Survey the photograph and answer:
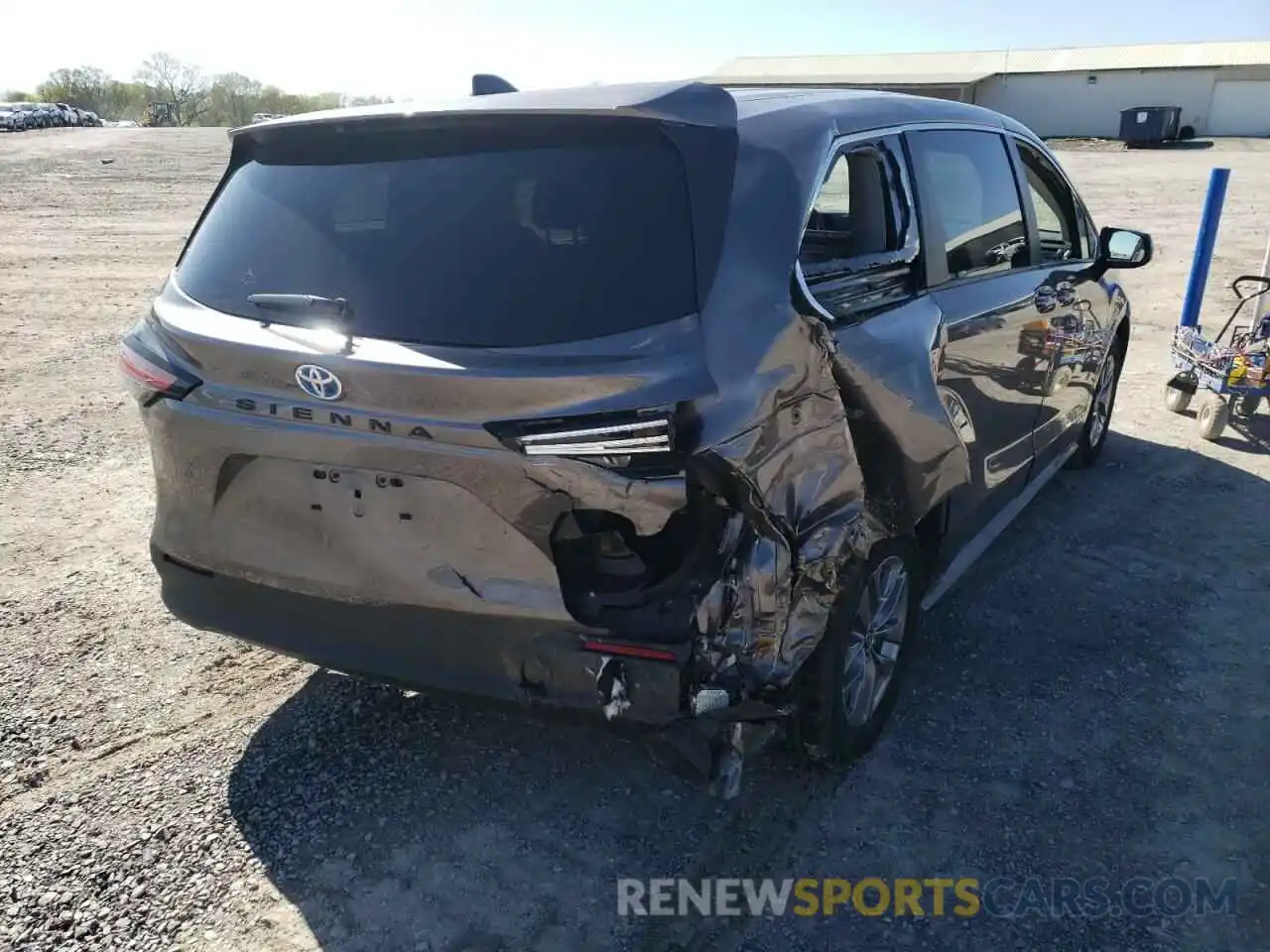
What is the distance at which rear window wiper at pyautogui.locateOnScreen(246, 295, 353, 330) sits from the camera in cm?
247

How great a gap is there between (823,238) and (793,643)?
3.88 ft

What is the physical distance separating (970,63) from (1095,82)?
28.6ft

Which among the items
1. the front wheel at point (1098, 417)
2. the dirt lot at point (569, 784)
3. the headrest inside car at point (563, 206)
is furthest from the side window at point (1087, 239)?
the headrest inside car at point (563, 206)

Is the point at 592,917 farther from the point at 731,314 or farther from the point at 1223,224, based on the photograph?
the point at 1223,224

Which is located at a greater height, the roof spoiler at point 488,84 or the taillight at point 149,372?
the roof spoiler at point 488,84

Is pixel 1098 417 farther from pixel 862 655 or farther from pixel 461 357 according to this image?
pixel 461 357

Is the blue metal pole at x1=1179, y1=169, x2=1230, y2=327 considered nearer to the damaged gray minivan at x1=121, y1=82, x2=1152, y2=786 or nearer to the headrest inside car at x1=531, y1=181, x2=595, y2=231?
the damaged gray minivan at x1=121, y1=82, x2=1152, y2=786

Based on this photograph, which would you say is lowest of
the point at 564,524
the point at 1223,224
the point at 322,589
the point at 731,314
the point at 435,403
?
the point at 1223,224

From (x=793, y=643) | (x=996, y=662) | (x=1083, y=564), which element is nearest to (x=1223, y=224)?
(x=1083, y=564)

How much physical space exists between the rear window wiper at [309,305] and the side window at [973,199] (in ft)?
6.54

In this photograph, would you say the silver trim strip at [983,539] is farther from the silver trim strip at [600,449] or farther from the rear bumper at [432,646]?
the silver trim strip at [600,449]

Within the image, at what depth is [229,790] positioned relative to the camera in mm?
3002

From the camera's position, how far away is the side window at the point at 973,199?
11.5 feet

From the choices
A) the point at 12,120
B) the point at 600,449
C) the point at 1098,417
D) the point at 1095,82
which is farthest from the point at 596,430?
the point at 1095,82
